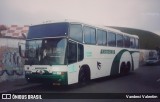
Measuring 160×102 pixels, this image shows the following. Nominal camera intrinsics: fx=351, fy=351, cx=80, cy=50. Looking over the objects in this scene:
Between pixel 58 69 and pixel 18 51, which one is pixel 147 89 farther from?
pixel 18 51

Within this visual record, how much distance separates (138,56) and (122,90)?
1.39 metres

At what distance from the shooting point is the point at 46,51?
745cm

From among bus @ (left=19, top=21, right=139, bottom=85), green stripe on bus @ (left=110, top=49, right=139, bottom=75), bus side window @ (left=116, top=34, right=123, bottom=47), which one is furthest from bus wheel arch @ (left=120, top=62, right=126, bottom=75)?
bus side window @ (left=116, top=34, right=123, bottom=47)

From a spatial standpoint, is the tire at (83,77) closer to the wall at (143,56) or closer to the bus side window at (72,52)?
the bus side window at (72,52)

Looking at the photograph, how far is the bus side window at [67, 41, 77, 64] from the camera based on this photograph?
7609 millimetres

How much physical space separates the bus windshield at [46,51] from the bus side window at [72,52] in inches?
6.2

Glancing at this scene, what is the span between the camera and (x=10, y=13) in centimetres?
709

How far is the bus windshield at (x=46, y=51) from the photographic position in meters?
7.43

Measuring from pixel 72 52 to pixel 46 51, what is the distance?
0.62 m

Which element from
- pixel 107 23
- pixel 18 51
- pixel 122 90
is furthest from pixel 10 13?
pixel 122 90

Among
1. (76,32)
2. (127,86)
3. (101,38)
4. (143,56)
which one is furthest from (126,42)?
(127,86)

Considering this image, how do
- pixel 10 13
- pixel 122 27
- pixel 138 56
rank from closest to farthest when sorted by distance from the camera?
pixel 10 13
pixel 122 27
pixel 138 56

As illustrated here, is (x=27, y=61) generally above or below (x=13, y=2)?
below

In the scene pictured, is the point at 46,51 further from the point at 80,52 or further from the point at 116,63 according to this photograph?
the point at 116,63
